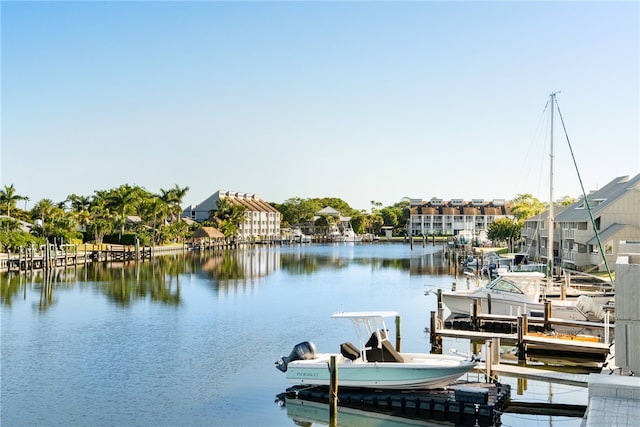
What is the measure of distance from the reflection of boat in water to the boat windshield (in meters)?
17.4

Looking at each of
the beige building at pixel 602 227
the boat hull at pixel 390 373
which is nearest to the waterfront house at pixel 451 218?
the beige building at pixel 602 227

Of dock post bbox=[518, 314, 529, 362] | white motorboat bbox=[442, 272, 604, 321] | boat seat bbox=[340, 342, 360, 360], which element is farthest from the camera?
white motorboat bbox=[442, 272, 604, 321]

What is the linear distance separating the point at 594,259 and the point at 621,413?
46.1 m

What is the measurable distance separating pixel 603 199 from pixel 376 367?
5002 cm

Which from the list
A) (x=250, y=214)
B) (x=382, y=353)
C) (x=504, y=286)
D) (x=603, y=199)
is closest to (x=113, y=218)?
(x=250, y=214)

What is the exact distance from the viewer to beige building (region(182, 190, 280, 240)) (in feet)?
543

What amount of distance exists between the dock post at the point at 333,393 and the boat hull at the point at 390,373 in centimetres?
126

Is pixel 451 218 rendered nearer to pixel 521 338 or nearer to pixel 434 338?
pixel 434 338

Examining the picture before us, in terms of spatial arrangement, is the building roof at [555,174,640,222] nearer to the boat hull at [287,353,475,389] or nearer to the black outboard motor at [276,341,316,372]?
the boat hull at [287,353,475,389]

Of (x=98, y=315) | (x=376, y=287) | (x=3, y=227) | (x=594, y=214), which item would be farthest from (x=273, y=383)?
(x=3, y=227)

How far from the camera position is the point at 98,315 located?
41000mm

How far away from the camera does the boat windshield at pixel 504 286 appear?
36156 mm

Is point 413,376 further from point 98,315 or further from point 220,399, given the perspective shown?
point 98,315

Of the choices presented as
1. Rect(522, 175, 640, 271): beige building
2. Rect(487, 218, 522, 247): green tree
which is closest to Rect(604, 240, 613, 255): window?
Rect(522, 175, 640, 271): beige building
